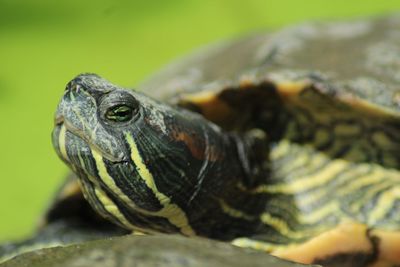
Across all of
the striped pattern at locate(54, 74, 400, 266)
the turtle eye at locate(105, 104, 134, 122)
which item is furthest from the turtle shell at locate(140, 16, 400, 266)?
the turtle eye at locate(105, 104, 134, 122)

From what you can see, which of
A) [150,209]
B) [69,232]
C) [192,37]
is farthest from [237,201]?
[192,37]

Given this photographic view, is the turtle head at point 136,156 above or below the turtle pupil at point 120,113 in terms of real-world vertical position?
below

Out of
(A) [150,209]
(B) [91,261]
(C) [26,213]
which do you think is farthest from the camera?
(C) [26,213]

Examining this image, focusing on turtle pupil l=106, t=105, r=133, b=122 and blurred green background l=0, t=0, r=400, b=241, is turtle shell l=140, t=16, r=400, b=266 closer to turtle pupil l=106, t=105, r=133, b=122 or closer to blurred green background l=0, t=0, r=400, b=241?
turtle pupil l=106, t=105, r=133, b=122

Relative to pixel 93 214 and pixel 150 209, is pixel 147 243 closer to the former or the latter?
pixel 150 209

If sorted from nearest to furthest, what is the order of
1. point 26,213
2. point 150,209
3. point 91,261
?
point 91,261 < point 150,209 < point 26,213

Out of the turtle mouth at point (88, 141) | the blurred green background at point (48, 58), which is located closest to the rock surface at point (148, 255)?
the turtle mouth at point (88, 141)

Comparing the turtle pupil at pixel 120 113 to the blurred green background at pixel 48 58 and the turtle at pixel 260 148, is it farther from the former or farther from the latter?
the blurred green background at pixel 48 58
